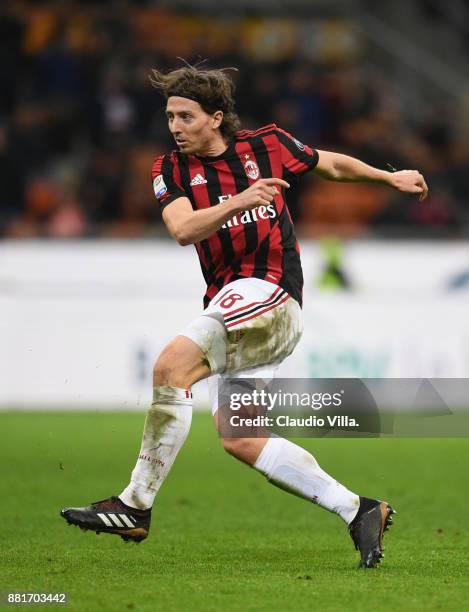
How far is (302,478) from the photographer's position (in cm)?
541

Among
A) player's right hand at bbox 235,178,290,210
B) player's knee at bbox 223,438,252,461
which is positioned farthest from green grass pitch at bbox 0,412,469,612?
player's right hand at bbox 235,178,290,210

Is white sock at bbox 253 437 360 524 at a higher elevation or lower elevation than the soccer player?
lower

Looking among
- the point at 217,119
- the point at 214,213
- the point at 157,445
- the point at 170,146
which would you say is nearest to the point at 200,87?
the point at 217,119

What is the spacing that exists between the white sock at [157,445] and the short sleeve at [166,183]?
84 cm

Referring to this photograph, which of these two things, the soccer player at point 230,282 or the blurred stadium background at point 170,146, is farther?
the blurred stadium background at point 170,146

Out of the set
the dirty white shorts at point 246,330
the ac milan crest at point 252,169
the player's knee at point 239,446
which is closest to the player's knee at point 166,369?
the dirty white shorts at point 246,330

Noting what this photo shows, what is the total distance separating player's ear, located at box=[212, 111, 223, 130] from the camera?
5.71 metres

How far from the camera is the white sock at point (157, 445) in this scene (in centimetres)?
536

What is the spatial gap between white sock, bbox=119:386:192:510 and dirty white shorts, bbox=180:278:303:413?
A: 0.23 meters

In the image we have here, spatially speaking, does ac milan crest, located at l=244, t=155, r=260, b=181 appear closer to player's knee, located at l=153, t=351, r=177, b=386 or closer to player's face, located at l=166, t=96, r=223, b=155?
player's face, located at l=166, t=96, r=223, b=155

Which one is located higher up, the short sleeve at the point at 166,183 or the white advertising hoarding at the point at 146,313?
the white advertising hoarding at the point at 146,313

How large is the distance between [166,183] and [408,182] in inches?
44.6

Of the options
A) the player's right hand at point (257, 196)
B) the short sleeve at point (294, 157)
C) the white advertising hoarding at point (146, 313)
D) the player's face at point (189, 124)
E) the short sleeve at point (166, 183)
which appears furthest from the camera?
the white advertising hoarding at point (146, 313)

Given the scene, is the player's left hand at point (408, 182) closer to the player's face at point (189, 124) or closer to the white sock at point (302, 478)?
the player's face at point (189, 124)
